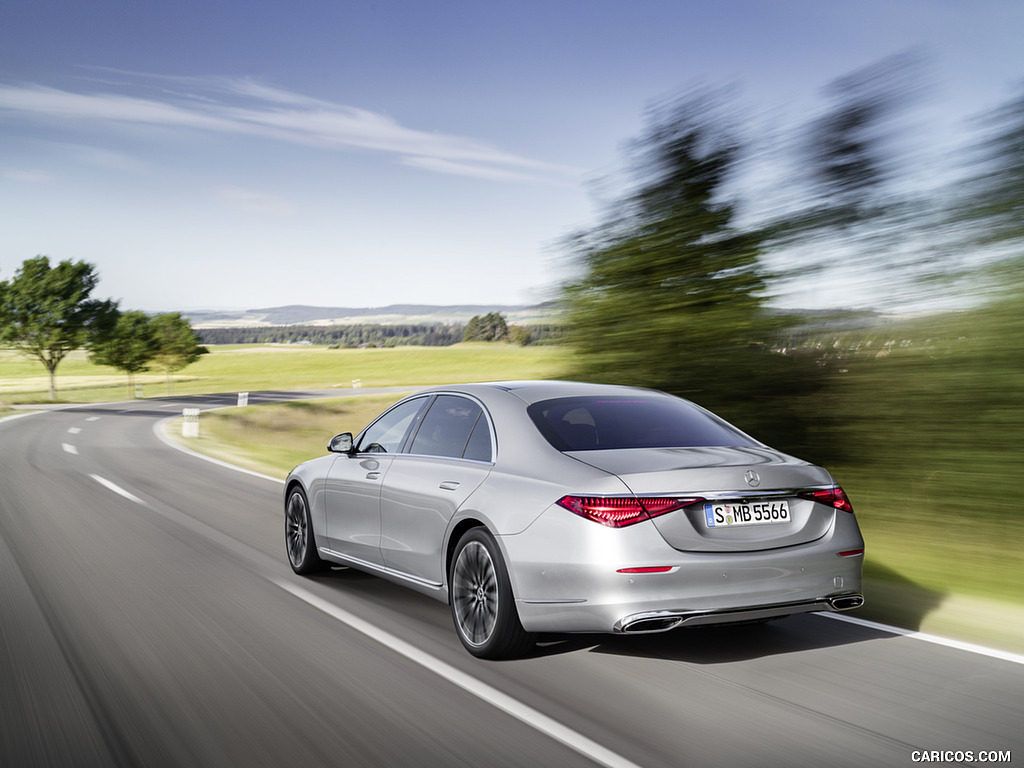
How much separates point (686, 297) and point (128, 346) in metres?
56.7

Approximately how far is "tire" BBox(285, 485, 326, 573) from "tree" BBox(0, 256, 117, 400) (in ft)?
173

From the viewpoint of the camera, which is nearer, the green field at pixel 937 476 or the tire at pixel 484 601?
the tire at pixel 484 601

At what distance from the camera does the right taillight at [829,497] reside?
468 centimetres

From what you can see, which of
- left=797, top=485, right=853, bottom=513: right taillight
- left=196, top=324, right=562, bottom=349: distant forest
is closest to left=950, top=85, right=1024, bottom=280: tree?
left=797, top=485, right=853, bottom=513: right taillight

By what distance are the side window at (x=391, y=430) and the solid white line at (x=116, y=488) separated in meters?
6.04

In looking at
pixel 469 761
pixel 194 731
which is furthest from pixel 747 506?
pixel 194 731

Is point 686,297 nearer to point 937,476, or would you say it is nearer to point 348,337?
point 937,476

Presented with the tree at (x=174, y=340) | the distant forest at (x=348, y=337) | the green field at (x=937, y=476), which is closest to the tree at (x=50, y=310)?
the tree at (x=174, y=340)

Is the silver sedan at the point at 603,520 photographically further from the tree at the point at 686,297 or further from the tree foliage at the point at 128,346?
the tree foliage at the point at 128,346

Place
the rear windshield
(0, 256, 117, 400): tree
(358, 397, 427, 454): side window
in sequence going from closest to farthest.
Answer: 1. the rear windshield
2. (358, 397, 427, 454): side window
3. (0, 256, 117, 400): tree

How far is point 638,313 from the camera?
12406mm

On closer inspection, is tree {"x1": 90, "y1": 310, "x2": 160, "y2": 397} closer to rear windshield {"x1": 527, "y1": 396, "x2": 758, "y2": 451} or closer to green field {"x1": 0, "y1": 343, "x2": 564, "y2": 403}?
green field {"x1": 0, "y1": 343, "x2": 564, "y2": 403}

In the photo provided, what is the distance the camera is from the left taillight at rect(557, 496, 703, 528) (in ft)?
14.1

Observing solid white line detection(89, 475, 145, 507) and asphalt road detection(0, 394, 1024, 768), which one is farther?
solid white line detection(89, 475, 145, 507)
